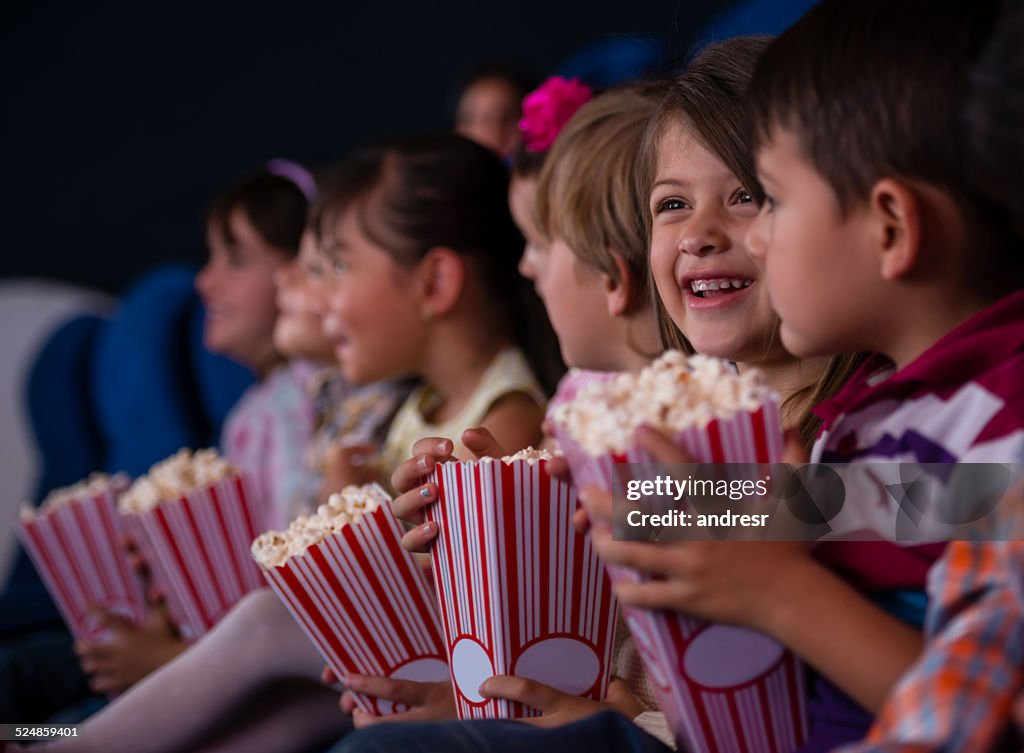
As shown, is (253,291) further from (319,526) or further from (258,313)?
(319,526)

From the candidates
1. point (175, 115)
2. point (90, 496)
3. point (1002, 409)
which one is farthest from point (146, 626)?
point (175, 115)

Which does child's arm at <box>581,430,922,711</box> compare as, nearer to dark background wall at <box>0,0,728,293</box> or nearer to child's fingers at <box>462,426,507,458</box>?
child's fingers at <box>462,426,507,458</box>

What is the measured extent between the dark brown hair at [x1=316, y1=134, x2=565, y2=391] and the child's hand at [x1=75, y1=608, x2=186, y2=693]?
0.79 m

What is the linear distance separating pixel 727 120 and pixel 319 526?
657 millimetres

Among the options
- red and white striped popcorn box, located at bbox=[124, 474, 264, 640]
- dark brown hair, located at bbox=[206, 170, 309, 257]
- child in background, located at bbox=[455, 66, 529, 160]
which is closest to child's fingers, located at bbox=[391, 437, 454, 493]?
red and white striped popcorn box, located at bbox=[124, 474, 264, 640]

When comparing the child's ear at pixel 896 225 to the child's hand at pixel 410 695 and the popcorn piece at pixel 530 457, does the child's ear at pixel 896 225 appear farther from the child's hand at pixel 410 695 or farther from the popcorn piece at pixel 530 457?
the child's hand at pixel 410 695

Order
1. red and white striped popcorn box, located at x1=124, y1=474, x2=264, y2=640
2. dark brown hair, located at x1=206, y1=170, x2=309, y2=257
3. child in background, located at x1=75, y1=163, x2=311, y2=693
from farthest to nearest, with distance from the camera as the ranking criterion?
dark brown hair, located at x1=206, y1=170, x2=309, y2=257 → child in background, located at x1=75, y1=163, x2=311, y2=693 → red and white striped popcorn box, located at x1=124, y1=474, x2=264, y2=640

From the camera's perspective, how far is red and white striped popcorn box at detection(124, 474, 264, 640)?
182 cm

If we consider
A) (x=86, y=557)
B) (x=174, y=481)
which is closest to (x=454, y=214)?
(x=174, y=481)

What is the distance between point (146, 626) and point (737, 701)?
1.39 metres

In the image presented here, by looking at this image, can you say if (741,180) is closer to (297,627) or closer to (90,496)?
(297,627)

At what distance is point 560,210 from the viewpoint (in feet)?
5.36

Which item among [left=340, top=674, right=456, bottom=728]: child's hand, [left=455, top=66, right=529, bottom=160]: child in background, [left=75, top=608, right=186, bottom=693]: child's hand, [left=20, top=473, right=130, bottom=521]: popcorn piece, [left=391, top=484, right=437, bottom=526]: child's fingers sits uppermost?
[left=455, top=66, right=529, bottom=160]: child in background

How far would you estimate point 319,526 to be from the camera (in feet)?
4.18
